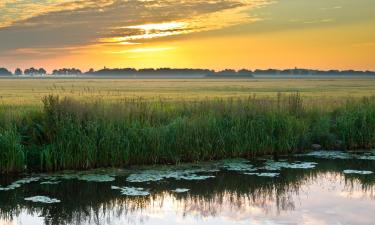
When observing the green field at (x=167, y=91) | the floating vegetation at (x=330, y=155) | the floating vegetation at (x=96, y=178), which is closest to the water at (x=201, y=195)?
the floating vegetation at (x=96, y=178)

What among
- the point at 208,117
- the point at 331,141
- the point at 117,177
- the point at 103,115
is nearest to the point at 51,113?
the point at 103,115

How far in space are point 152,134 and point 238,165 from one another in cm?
262

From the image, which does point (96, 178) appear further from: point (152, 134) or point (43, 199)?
point (152, 134)

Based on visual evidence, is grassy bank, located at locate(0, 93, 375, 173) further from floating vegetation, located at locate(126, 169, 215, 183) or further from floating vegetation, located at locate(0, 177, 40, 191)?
floating vegetation, located at locate(126, 169, 215, 183)

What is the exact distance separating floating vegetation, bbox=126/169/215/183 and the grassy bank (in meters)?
0.98

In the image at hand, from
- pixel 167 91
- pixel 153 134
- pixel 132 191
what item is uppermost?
pixel 153 134

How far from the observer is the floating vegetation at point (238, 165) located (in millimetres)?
13711

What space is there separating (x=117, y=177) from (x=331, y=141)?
833cm

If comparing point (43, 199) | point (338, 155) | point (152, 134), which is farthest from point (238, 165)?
point (43, 199)

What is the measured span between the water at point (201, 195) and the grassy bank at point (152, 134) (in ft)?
1.90

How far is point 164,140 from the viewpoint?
14.2m

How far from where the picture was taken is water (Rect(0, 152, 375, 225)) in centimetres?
959

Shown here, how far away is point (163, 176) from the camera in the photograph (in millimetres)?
12766

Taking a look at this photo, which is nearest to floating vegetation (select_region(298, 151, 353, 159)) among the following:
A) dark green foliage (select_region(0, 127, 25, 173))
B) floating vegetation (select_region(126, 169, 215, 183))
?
floating vegetation (select_region(126, 169, 215, 183))
